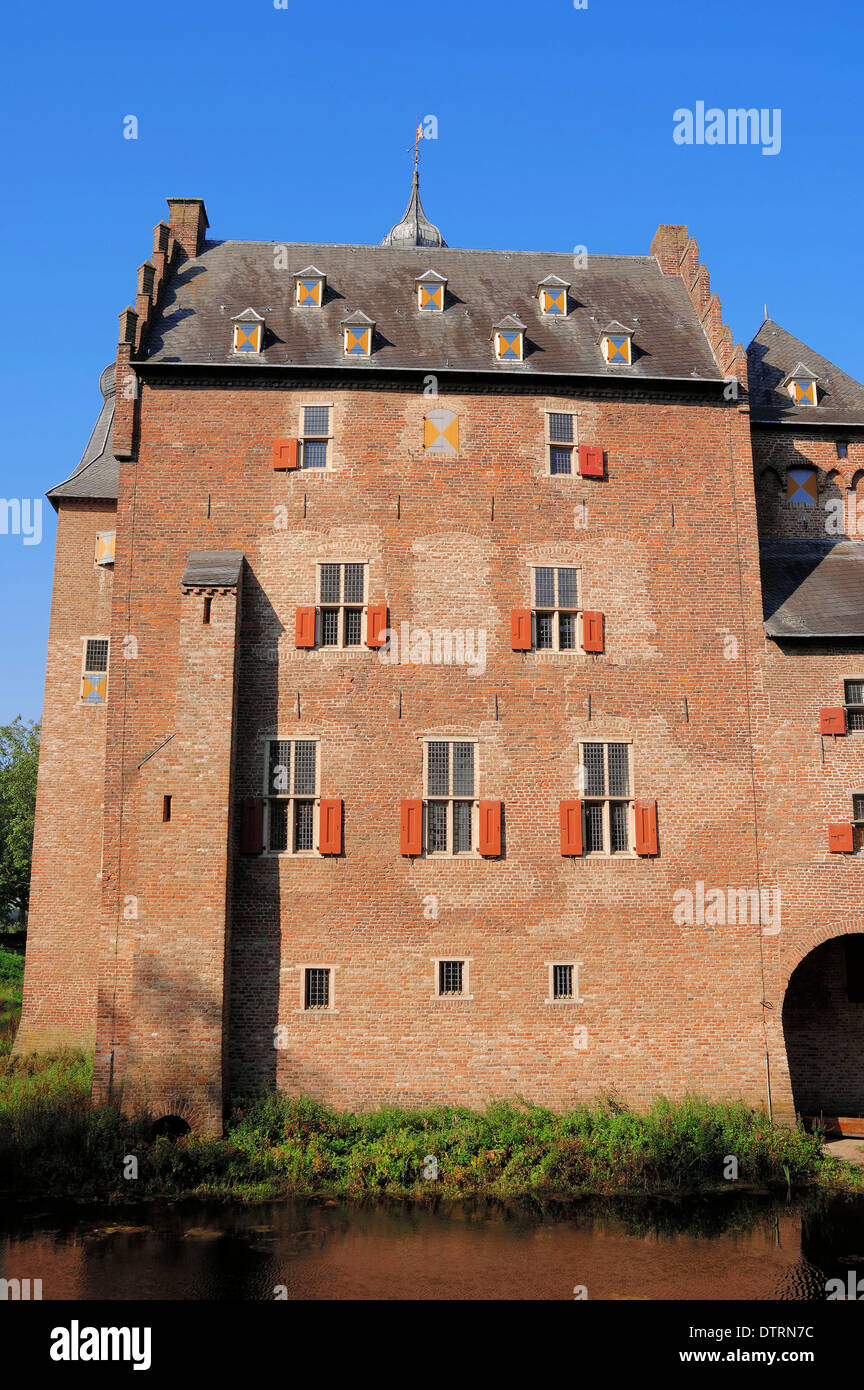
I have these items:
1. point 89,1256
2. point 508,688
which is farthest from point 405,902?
point 89,1256

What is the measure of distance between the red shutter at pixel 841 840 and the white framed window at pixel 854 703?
179 centimetres

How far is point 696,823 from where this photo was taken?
58.0 feet

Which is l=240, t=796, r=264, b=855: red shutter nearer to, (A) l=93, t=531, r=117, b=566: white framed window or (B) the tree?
(A) l=93, t=531, r=117, b=566: white framed window

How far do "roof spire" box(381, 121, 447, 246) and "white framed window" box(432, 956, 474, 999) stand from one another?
25.9 meters

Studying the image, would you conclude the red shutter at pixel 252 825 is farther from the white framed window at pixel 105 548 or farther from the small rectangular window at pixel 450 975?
the white framed window at pixel 105 548

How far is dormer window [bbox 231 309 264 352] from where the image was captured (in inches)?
746

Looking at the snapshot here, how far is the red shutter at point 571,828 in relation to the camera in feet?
56.6

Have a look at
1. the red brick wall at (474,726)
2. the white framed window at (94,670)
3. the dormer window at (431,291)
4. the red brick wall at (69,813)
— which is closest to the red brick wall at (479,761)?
the red brick wall at (474,726)

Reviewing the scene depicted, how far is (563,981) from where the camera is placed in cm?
1700

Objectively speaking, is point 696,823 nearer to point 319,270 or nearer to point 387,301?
point 387,301

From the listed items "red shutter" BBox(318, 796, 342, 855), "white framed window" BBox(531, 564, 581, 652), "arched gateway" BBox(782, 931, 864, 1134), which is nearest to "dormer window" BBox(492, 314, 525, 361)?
"white framed window" BBox(531, 564, 581, 652)

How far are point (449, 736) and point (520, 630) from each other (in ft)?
7.52
